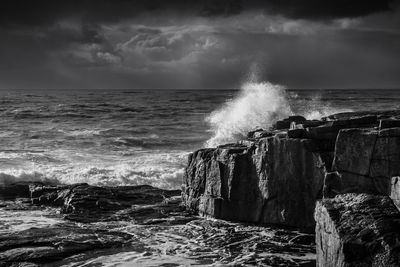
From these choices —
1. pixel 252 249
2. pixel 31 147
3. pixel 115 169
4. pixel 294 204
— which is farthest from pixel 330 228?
pixel 31 147

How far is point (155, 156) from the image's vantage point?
2128 centimetres

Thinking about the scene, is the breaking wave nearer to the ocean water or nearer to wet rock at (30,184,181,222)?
the ocean water

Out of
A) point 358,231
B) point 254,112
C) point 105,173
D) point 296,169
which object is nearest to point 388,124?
point 296,169

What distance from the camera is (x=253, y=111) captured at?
26.8 m

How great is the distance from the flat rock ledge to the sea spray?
12.0 m

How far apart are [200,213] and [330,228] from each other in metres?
6.34

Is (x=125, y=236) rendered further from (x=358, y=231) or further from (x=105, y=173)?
(x=105, y=173)

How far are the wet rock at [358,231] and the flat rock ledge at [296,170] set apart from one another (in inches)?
75.2

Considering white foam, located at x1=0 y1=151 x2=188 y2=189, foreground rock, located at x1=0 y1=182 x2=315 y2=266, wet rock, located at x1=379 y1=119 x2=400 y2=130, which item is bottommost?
foreground rock, located at x1=0 y1=182 x2=315 y2=266

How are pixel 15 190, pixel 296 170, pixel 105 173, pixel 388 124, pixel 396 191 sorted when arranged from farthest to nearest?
pixel 105 173
pixel 15 190
pixel 296 170
pixel 388 124
pixel 396 191

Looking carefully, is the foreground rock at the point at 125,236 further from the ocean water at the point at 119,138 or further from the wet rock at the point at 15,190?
the ocean water at the point at 119,138

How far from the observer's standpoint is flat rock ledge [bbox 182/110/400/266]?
952cm

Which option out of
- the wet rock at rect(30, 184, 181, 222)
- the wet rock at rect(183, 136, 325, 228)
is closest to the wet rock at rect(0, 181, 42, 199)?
the wet rock at rect(30, 184, 181, 222)

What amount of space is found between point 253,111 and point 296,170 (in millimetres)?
16507
